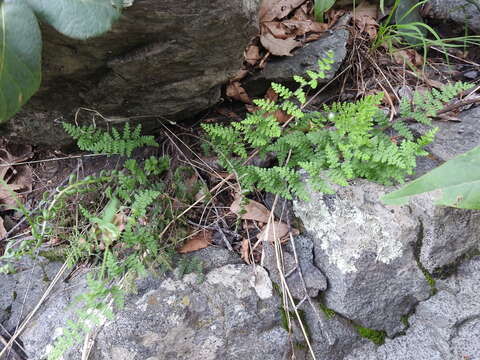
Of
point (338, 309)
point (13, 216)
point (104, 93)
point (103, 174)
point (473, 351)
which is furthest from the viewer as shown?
point (13, 216)

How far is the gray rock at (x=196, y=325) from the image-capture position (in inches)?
72.7

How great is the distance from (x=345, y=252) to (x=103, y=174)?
4.87 feet

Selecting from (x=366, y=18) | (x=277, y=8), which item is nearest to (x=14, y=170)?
(x=277, y=8)

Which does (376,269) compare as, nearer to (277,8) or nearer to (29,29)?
(29,29)

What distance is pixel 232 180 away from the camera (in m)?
2.40

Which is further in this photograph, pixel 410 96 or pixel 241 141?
pixel 410 96

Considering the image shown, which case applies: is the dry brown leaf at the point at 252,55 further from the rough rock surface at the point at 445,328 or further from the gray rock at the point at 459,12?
the rough rock surface at the point at 445,328

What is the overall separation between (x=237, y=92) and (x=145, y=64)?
2.83ft

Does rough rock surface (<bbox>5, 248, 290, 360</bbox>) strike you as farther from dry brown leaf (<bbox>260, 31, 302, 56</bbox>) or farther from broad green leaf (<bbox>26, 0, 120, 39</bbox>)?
dry brown leaf (<bbox>260, 31, 302, 56</bbox>)

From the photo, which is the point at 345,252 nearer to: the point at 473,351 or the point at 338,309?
the point at 338,309

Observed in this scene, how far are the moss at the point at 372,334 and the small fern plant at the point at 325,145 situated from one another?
740mm

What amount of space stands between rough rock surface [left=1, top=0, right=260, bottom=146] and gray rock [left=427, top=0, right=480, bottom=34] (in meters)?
1.87

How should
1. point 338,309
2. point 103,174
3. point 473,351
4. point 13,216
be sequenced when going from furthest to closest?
point 13,216 < point 103,174 < point 338,309 < point 473,351

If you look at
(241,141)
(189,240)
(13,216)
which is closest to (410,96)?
(241,141)
